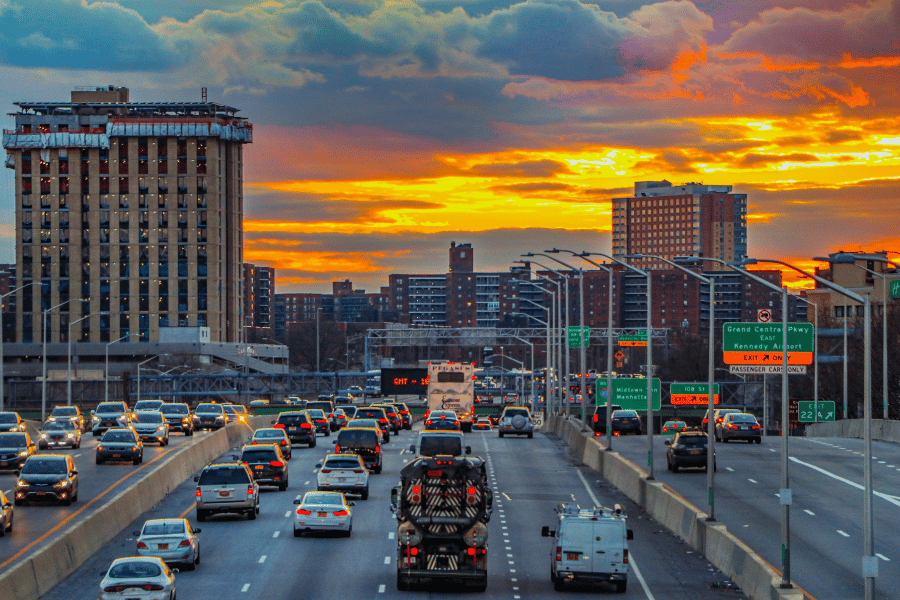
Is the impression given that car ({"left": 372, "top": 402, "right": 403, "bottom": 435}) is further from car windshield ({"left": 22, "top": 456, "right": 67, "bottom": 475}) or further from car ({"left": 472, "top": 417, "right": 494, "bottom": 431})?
car windshield ({"left": 22, "top": 456, "right": 67, "bottom": 475})

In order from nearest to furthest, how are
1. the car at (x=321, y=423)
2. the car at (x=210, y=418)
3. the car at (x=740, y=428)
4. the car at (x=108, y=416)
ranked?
the car at (x=740, y=428) < the car at (x=108, y=416) < the car at (x=210, y=418) < the car at (x=321, y=423)

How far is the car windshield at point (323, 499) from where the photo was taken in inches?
1564

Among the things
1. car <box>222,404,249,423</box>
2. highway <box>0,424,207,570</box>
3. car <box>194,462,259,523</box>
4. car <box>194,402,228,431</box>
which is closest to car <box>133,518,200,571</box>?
highway <box>0,424,207,570</box>

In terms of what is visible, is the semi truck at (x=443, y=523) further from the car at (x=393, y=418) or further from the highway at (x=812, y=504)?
the car at (x=393, y=418)

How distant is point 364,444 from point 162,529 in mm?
24352

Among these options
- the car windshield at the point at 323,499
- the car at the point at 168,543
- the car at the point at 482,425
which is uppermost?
the car windshield at the point at 323,499

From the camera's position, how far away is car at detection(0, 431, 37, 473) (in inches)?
2092

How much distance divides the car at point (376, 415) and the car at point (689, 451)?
27.7m

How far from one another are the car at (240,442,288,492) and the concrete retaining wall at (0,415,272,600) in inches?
132

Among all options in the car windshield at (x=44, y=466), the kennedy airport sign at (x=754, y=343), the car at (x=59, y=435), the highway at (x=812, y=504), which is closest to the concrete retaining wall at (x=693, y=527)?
the highway at (x=812, y=504)

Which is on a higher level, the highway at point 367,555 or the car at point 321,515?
the car at point 321,515

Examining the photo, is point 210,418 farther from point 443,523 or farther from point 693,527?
point 443,523

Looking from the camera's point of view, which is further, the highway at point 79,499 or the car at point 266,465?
the car at point 266,465

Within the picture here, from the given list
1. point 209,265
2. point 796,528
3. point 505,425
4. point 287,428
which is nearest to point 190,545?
point 796,528
